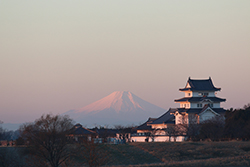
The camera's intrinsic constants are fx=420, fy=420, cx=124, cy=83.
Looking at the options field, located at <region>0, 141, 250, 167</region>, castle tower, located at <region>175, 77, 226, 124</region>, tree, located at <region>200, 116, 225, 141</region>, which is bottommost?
field, located at <region>0, 141, 250, 167</region>

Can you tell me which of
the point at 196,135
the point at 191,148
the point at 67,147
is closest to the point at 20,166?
the point at 67,147

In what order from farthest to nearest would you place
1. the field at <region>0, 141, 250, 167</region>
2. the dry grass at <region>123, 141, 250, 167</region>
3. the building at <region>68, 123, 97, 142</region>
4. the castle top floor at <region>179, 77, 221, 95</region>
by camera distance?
the castle top floor at <region>179, 77, 221, 95</region> → the dry grass at <region>123, 141, 250, 167</region> → the field at <region>0, 141, 250, 167</region> → the building at <region>68, 123, 97, 142</region>

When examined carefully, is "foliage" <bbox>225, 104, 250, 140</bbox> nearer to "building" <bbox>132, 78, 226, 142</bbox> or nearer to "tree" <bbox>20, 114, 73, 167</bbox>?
"building" <bbox>132, 78, 226, 142</bbox>

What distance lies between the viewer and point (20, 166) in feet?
137

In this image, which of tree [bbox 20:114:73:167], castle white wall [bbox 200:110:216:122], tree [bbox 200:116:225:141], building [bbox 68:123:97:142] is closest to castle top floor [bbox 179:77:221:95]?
castle white wall [bbox 200:110:216:122]

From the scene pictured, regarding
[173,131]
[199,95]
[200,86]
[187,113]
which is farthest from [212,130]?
[200,86]

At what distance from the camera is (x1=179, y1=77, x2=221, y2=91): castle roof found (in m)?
71.0

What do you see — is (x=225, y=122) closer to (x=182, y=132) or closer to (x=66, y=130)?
(x=182, y=132)

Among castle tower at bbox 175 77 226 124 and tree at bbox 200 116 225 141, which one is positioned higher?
castle tower at bbox 175 77 226 124

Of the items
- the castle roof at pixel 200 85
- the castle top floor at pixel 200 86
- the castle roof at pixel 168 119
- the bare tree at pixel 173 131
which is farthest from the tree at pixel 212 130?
the castle roof at pixel 200 85

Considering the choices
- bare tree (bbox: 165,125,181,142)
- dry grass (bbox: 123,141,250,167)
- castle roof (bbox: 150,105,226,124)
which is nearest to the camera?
dry grass (bbox: 123,141,250,167)

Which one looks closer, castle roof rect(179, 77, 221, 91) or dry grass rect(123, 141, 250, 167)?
dry grass rect(123, 141, 250, 167)

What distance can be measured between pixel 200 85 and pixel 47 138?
138ft

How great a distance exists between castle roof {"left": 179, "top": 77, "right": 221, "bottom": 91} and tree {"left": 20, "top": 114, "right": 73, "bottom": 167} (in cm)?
3877
